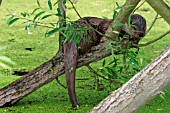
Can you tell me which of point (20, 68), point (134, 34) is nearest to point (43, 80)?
point (134, 34)

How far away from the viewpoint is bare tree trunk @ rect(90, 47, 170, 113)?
1.58 metres

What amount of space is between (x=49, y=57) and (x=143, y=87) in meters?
2.86

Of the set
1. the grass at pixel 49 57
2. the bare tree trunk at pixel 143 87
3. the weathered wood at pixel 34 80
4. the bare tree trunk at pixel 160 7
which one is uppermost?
the bare tree trunk at pixel 160 7

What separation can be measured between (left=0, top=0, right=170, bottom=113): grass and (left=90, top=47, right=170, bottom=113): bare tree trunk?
1.02m

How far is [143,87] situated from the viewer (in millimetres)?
1583

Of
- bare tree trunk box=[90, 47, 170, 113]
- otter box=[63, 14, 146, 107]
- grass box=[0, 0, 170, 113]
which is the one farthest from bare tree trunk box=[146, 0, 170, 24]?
otter box=[63, 14, 146, 107]

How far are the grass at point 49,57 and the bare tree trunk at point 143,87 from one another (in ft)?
3.34

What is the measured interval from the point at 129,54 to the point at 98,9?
353cm

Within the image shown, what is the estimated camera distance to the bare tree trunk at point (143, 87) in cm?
158

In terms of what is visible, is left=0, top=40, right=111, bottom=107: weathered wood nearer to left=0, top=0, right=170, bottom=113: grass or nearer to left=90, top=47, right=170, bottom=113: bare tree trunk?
left=0, top=0, right=170, bottom=113: grass

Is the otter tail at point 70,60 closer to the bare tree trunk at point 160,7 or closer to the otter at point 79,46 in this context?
the otter at point 79,46

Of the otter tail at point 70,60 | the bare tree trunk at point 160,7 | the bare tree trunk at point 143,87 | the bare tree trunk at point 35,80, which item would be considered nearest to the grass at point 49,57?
the bare tree trunk at point 35,80

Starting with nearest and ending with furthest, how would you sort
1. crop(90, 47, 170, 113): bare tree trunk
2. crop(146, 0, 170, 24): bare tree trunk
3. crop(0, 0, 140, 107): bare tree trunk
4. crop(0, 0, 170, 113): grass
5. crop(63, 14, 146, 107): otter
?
crop(90, 47, 170, 113): bare tree trunk < crop(146, 0, 170, 24): bare tree trunk < crop(63, 14, 146, 107): otter < crop(0, 0, 140, 107): bare tree trunk < crop(0, 0, 170, 113): grass

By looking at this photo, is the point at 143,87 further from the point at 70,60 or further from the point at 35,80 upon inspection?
the point at 35,80
